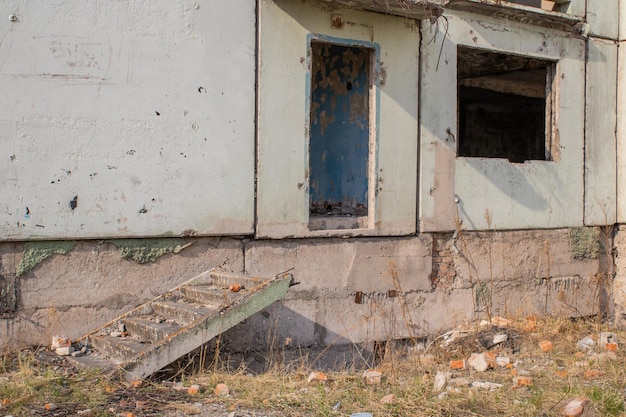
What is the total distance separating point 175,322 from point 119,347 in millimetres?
492

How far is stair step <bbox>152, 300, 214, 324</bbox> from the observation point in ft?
17.7

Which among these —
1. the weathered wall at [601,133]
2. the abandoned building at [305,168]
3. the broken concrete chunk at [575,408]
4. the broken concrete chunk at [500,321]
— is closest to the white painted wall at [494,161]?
the abandoned building at [305,168]

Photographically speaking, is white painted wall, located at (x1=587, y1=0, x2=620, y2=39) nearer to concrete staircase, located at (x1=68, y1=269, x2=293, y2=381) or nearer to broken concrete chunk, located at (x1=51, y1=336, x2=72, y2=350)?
concrete staircase, located at (x1=68, y1=269, x2=293, y2=381)

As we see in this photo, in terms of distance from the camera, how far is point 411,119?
730cm

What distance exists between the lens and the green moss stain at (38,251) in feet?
18.1

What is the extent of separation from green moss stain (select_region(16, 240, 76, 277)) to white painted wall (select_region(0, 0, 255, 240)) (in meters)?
0.11

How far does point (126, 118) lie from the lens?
5.80 meters

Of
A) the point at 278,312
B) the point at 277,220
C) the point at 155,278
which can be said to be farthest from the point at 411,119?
the point at 155,278

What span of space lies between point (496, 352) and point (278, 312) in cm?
225

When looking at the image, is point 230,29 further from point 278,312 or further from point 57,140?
point 278,312

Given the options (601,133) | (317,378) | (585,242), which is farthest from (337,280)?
(601,133)

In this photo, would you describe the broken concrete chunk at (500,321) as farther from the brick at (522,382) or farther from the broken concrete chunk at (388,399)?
the broken concrete chunk at (388,399)

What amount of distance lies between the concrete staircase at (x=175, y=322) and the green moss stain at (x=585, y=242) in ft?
14.5

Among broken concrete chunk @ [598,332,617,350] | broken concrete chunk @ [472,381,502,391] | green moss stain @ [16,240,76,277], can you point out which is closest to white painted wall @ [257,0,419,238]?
green moss stain @ [16,240,76,277]
